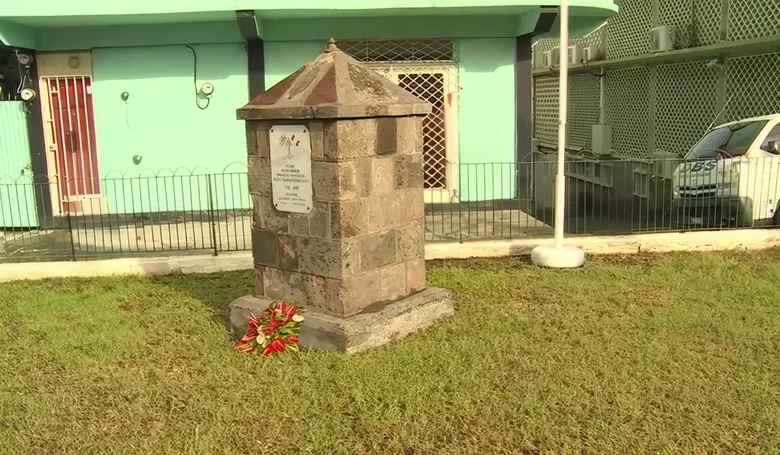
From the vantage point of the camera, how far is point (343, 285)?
194 inches

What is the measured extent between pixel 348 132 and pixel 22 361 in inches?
111

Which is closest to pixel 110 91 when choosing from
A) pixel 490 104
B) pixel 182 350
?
pixel 490 104

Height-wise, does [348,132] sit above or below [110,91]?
below

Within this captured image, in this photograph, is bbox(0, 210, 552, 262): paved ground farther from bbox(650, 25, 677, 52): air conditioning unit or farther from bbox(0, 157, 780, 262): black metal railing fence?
bbox(650, 25, 677, 52): air conditioning unit

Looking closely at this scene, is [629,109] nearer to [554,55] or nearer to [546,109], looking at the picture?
[554,55]

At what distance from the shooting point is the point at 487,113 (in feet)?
34.4

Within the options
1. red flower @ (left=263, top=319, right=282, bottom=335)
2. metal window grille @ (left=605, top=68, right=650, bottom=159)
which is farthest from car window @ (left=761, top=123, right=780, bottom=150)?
red flower @ (left=263, top=319, right=282, bottom=335)

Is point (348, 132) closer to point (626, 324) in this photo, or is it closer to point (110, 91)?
point (626, 324)

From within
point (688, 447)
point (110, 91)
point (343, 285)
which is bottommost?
point (688, 447)

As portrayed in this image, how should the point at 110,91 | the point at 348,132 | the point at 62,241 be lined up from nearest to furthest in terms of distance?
the point at 348,132 → the point at 62,241 → the point at 110,91

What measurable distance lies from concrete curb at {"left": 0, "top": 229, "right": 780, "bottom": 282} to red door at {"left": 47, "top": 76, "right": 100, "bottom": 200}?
2738 millimetres

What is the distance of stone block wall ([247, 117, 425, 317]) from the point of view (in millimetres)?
4863

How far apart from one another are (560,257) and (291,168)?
353cm

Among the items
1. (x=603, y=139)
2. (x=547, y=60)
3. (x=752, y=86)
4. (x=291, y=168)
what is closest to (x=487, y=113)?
(x=752, y=86)
